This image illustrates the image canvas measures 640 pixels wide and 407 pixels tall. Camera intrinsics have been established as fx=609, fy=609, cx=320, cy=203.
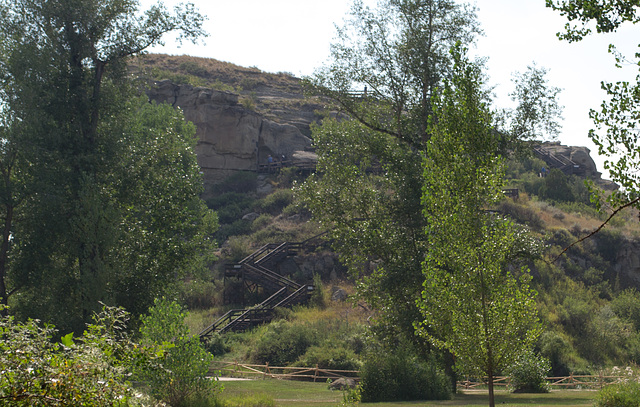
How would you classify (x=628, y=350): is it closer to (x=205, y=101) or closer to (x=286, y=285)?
(x=286, y=285)

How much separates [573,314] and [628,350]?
3.82 meters

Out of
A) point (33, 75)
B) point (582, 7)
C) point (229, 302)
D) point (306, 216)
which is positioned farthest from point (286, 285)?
point (582, 7)

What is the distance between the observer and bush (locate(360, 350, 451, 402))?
59.5 feet

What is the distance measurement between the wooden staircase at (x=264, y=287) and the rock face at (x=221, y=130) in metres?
14.8

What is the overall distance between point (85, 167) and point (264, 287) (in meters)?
22.0

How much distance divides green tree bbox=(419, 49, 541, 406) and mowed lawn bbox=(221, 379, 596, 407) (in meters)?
4.40

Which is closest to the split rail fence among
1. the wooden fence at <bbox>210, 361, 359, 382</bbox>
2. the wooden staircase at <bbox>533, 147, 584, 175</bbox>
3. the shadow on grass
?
the wooden fence at <bbox>210, 361, 359, 382</bbox>

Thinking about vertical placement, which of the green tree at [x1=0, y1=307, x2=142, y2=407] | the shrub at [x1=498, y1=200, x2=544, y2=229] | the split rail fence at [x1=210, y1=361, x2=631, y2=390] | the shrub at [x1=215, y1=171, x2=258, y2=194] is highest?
the shrub at [x1=215, y1=171, x2=258, y2=194]

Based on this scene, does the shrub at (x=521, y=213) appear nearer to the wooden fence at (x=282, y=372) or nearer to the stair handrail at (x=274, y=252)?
the stair handrail at (x=274, y=252)

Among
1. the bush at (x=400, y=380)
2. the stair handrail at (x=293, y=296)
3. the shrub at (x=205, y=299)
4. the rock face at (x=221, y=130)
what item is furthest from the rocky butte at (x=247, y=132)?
the bush at (x=400, y=380)

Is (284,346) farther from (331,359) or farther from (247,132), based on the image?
(247,132)

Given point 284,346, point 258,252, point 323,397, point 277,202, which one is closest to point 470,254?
point 323,397

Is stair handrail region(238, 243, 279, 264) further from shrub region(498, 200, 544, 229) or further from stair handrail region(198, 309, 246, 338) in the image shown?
shrub region(498, 200, 544, 229)

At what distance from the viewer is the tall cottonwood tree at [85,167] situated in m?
19.4
